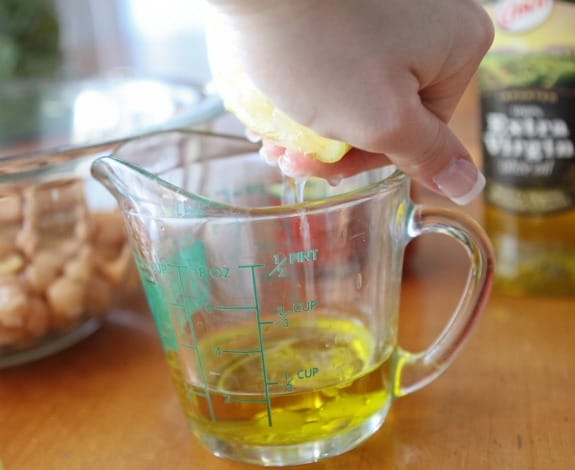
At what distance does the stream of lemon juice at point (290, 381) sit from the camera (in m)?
0.49

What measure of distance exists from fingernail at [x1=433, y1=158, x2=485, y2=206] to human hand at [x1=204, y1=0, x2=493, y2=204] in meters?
0.03

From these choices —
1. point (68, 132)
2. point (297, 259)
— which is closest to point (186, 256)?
point (297, 259)

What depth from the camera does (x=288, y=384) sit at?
494 millimetres

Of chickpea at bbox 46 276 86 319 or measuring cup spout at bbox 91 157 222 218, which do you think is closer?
measuring cup spout at bbox 91 157 222 218

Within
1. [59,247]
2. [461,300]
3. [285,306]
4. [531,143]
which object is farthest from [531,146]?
[59,247]

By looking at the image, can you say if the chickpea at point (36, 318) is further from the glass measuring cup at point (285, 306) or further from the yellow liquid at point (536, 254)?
the yellow liquid at point (536, 254)

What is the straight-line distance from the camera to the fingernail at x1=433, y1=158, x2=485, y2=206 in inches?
17.5

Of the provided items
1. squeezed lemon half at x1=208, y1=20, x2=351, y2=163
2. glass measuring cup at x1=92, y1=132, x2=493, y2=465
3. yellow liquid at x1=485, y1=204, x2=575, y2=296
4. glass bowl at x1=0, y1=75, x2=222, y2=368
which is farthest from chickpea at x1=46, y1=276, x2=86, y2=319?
yellow liquid at x1=485, y1=204, x2=575, y2=296

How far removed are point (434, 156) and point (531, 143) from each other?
0.32 m

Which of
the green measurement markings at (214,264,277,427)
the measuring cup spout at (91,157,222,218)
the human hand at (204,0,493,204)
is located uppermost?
A: the human hand at (204,0,493,204)

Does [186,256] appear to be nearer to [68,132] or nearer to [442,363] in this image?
[442,363]

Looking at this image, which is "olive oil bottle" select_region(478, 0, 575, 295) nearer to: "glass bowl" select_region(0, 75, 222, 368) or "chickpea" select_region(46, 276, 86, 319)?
"glass bowl" select_region(0, 75, 222, 368)

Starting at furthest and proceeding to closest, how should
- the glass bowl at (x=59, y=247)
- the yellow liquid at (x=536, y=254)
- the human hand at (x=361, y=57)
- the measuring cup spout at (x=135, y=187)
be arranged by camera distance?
the yellow liquid at (x=536, y=254)
the glass bowl at (x=59, y=247)
the measuring cup spout at (x=135, y=187)
the human hand at (x=361, y=57)

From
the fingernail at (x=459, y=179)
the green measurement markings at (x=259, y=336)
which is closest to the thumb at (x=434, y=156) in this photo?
the fingernail at (x=459, y=179)
